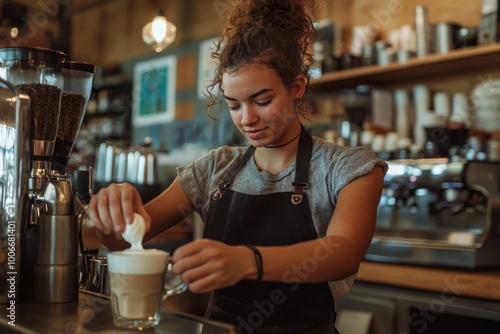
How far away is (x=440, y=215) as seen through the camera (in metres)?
2.73

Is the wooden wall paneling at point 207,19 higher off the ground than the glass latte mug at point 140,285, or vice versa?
the wooden wall paneling at point 207,19

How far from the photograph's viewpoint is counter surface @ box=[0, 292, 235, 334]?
0.97 meters

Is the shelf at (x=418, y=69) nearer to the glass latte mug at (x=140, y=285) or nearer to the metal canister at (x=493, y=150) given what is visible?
the metal canister at (x=493, y=150)

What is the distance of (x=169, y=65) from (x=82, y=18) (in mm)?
1730

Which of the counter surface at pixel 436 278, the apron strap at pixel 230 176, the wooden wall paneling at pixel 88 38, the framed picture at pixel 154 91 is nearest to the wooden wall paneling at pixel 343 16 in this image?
the counter surface at pixel 436 278

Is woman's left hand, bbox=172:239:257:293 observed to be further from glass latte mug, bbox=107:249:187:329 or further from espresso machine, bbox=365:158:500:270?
espresso machine, bbox=365:158:500:270

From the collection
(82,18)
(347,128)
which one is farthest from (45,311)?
(82,18)

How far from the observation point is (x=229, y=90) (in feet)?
4.33

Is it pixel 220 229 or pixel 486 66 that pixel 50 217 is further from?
pixel 486 66

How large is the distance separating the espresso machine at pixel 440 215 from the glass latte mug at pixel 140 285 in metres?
1.64

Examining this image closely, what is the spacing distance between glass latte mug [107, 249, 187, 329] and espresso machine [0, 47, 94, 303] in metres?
0.27

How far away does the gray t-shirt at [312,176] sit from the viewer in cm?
132

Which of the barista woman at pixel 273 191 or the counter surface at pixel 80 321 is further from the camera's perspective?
the barista woman at pixel 273 191

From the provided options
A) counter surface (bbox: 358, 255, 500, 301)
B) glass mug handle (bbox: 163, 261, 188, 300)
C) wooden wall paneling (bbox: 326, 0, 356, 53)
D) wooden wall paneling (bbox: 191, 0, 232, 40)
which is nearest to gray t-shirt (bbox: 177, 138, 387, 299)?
glass mug handle (bbox: 163, 261, 188, 300)
